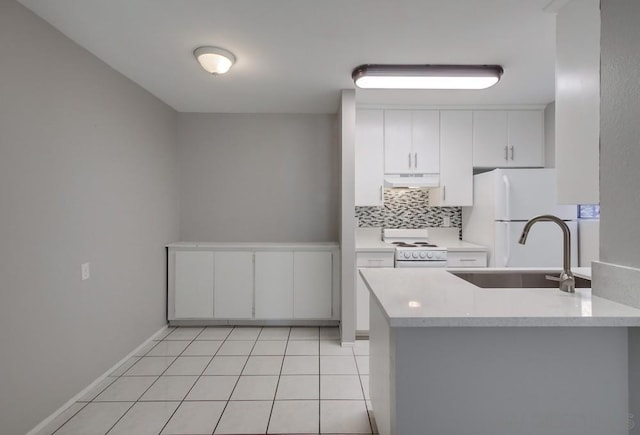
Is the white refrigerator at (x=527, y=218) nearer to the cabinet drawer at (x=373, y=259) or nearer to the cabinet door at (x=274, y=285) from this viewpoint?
the cabinet drawer at (x=373, y=259)

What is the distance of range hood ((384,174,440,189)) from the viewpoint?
352 centimetres

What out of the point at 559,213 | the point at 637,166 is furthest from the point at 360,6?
the point at 559,213

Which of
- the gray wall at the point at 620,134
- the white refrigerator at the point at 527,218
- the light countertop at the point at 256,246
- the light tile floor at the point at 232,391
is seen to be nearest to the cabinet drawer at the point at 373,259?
the light countertop at the point at 256,246

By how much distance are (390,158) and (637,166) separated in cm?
239

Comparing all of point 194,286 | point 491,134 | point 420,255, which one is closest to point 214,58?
point 194,286

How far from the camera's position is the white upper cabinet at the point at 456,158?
3.57 metres

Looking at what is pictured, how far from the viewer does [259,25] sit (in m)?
2.04

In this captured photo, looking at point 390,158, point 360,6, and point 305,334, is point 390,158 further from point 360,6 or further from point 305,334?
point 305,334

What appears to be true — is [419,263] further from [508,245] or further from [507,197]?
[507,197]

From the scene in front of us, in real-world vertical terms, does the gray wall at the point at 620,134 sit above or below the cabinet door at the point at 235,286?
above

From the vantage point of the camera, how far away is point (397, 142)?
139 inches

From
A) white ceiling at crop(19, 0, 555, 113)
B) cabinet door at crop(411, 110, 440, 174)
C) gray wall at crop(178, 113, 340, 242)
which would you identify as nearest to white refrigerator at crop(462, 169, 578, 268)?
cabinet door at crop(411, 110, 440, 174)

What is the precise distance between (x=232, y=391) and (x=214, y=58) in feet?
7.95

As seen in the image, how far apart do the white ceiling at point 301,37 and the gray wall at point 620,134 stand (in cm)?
66
